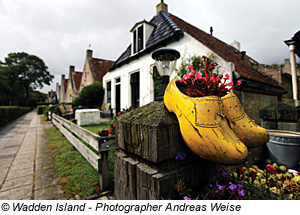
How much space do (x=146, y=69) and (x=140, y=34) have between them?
2.48m

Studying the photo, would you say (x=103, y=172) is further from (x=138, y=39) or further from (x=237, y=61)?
(x=138, y=39)

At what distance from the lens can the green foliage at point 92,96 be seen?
1195 centimetres

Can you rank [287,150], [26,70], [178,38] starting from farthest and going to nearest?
1. [26,70]
2. [178,38]
3. [287,150]

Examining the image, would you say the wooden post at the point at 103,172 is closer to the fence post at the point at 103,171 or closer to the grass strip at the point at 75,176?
the fence post at the point at 103,171

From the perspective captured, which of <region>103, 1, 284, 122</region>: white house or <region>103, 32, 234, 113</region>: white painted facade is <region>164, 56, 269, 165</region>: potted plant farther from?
<region>103, 1, 284, 122</region>: white house

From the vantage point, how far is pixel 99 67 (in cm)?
1658

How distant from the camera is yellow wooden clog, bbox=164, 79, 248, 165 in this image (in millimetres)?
808

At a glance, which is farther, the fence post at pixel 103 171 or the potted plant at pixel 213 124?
the fence post at pixel 103 171

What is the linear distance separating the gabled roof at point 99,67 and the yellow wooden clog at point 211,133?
51.4ft

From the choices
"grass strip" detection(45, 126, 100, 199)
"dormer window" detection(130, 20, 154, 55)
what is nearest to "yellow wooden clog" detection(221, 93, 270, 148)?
"grass strip" detection(45, 126, 100, 199)

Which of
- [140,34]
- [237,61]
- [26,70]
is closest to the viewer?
[237,61]

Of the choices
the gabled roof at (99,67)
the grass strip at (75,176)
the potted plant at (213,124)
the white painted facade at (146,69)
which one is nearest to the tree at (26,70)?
the gabled roof at (99,67)

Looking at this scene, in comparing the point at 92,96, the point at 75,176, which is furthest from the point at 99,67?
the point at 75,176

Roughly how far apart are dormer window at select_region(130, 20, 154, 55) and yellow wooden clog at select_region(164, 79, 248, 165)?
766cm
